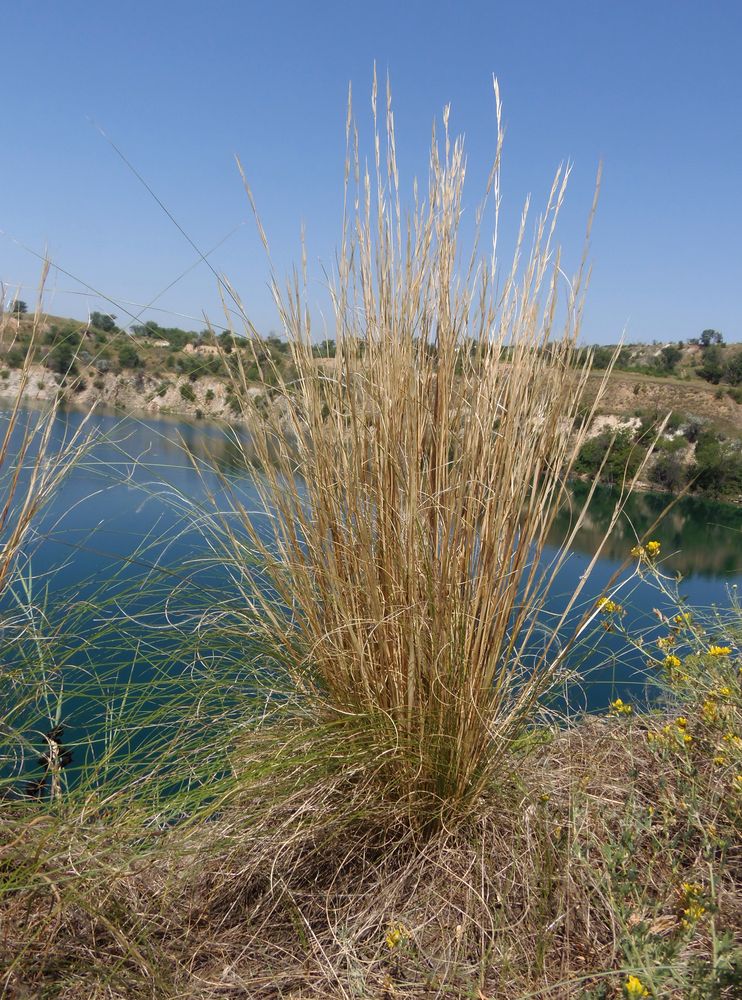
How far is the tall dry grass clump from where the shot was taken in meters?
1.37

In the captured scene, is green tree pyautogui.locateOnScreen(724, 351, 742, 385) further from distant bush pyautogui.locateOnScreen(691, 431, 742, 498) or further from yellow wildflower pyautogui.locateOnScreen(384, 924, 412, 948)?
yellow wildflower pyautogui.locateOnScreen(384, 924, 412, 948)

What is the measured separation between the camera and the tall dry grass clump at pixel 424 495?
1369 mm

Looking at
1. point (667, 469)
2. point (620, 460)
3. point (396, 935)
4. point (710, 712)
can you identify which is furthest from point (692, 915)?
point (667, 469)

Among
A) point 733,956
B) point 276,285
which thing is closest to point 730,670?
point 733,956

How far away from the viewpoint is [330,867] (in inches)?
54.8

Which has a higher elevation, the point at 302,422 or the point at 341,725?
the point at 302,422

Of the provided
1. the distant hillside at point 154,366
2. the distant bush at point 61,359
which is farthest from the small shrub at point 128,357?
the distant bush at point 61,359

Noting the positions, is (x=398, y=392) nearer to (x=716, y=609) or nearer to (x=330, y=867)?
(x=330, y=867)

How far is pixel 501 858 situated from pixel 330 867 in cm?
33

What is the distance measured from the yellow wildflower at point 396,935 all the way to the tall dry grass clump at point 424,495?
0.22 meters

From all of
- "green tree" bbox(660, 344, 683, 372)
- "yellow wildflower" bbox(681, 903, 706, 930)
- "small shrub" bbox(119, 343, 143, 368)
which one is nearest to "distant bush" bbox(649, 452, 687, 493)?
"small shrub" bbox(119, 343, 143, 368)

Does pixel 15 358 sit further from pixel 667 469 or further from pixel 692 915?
pixel 667 469

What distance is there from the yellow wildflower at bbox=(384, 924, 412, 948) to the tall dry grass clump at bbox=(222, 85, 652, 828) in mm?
217

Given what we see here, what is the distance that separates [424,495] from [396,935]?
0.76m
